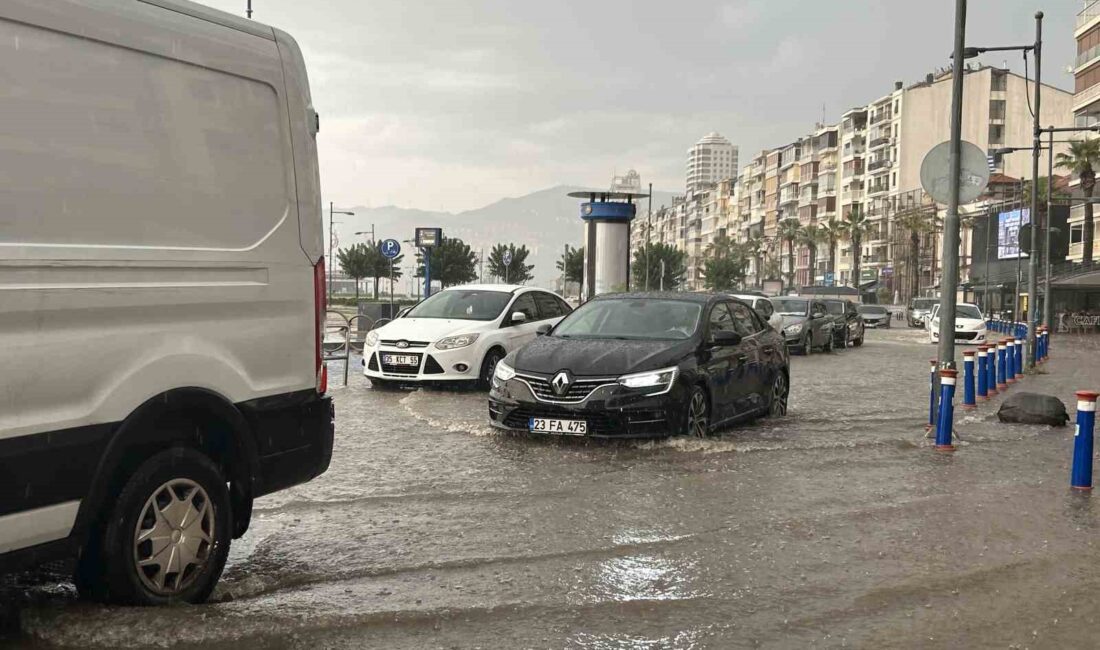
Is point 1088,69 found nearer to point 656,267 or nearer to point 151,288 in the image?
point 656,267

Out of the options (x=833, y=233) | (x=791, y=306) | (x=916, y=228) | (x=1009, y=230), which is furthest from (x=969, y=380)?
(x=833, y=233)

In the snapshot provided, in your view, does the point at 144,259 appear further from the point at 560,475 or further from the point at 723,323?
the point at 723,323

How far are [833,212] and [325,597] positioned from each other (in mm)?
124502

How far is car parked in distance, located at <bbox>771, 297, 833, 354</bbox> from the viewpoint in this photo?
83.6 ft

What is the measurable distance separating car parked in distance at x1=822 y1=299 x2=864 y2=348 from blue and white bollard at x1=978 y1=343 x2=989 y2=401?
1251 centimetres

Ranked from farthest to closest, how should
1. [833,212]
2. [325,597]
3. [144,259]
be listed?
[833,212] → [325,597] → [144,259]

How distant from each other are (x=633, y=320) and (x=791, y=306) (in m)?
17.6

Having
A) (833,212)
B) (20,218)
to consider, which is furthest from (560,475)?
(833,212)

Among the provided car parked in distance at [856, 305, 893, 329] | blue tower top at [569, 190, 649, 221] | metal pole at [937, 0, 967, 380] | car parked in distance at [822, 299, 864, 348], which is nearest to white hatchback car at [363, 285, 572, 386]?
metal pole at [937, 0, 967, 380]

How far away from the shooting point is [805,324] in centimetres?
2570

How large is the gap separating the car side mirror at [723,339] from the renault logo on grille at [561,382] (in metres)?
1.62

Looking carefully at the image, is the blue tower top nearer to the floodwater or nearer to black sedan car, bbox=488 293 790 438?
black sedan car, bbox=488 293 790 438

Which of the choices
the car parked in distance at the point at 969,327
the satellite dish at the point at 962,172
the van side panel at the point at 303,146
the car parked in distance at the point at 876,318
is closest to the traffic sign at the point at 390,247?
the car parked in distance at the point at 969,327

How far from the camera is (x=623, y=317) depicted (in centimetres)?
1088
